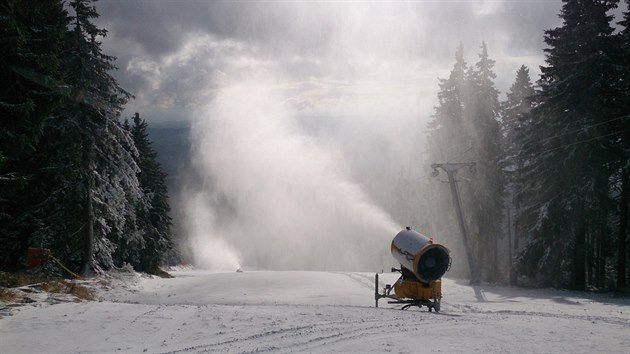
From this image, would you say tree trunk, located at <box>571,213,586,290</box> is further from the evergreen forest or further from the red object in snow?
the red object in snow

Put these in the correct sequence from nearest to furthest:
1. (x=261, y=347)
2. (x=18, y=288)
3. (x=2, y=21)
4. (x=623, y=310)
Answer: (x=261, y=347), (x=2, y=21), (x=18, y=288), (x=623, y=310)

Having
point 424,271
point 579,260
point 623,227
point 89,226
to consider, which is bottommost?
point 424,271

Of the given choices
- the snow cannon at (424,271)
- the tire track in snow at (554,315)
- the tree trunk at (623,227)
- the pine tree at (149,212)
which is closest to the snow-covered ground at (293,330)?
the tire track in snow at (554,315)

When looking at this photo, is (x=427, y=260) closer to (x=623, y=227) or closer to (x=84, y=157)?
(x=623, y=227)

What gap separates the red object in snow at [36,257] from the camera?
2056 cm

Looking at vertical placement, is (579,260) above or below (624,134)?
below

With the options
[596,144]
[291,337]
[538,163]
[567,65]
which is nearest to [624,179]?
[596,144]

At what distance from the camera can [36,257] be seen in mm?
20672

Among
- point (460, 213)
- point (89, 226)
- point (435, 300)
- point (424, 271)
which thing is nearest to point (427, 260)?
point (424, 271)

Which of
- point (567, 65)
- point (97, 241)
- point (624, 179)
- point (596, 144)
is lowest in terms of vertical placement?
point (97, 241)

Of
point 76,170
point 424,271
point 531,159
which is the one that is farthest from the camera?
point 531,159

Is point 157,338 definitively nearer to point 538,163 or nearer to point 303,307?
point 303,307

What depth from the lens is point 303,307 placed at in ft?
48.4

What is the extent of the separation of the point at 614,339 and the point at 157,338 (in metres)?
10.4
